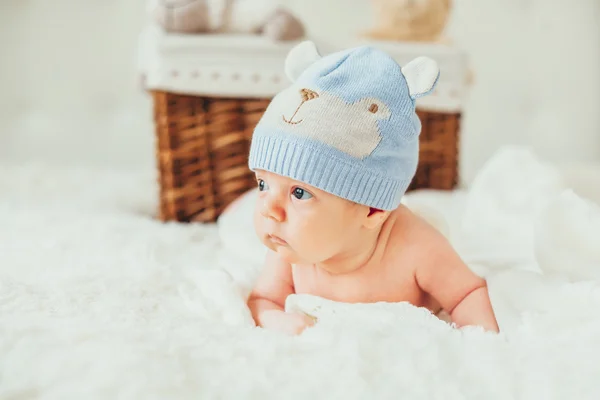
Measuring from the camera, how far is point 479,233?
3.53ft

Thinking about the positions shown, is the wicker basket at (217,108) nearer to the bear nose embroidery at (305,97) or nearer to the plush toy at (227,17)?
the plush toy at (227,17)

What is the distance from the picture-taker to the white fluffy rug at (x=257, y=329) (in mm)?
580

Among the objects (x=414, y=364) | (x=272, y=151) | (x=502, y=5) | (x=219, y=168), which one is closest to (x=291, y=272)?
(x=272, y=151)

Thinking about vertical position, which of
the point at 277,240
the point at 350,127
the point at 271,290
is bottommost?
the point at 271,290

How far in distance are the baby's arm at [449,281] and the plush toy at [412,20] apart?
0.68 metres

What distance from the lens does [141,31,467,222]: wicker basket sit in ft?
4.09

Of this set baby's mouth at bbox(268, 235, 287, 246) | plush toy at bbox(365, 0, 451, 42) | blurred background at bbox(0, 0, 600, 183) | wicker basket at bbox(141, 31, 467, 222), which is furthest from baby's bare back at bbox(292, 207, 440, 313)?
blurred background at bbox(0, 0, 600, 183)

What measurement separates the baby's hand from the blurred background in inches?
47.2

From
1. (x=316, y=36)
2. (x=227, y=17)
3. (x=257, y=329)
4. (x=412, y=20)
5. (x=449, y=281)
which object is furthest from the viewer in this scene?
(x=316, y=36)

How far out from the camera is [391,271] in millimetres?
834

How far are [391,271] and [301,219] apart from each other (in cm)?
A: 15

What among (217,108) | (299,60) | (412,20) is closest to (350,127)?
(299,60)

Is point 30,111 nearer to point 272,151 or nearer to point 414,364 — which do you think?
point 272,151

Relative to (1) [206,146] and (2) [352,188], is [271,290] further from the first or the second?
(1) [206,146]
